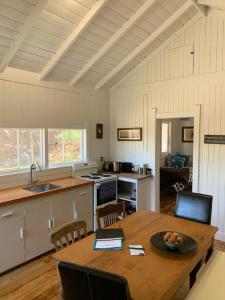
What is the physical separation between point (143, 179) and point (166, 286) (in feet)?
9.63

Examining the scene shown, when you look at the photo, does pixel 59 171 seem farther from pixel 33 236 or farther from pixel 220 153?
pixel 220 153

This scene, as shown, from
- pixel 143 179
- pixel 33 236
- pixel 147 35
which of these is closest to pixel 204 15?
pixel 147 35

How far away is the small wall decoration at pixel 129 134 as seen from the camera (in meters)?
4.74

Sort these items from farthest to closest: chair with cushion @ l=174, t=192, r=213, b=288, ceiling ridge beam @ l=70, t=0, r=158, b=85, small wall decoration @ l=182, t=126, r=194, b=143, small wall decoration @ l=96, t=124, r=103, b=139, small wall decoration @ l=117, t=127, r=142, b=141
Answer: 1. small wall decoration @ l=182, t=126, r=194, b=143
2. small wall decoration @ l=96, t=124, r=103, b=139
3. small wall decoration @ l=117, t=127, r=142, b=141
4. ceiling ridge beam @ l=70, t=0, r=158, b=85
5. chair with cushion @ l=174, t=192, r=213, b=288

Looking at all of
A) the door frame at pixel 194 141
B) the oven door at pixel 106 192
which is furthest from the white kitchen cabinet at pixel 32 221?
the door frame at pixel 194 141

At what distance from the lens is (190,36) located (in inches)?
158

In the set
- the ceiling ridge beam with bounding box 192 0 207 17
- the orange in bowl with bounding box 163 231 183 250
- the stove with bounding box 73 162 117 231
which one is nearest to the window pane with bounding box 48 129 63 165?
the stove with bounding box 73 162 117 231

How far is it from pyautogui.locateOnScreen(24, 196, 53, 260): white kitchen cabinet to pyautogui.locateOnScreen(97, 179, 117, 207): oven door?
950mm

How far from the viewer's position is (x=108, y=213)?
8.77 feet

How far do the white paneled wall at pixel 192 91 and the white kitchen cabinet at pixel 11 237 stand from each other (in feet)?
8.33

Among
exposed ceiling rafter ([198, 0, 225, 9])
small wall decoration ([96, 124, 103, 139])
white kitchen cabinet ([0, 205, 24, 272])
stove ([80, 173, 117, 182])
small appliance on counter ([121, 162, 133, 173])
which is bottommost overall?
white kitchen cabinet ([0, 205, 24, 272])

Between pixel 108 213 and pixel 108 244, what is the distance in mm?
669

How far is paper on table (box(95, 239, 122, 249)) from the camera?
1.96m

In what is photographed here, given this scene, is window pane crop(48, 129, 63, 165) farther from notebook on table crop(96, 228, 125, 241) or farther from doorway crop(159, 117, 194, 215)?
doorway crop(159, 117, 194, 215)
